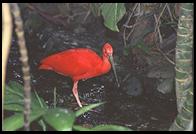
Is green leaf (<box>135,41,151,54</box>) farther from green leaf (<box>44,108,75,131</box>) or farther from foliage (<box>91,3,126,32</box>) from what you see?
green leaf (<box>44,108,75,131</box>)

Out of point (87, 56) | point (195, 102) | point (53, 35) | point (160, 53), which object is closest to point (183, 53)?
point (195, 102)

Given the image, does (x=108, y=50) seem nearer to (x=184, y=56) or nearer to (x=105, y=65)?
(x=105, y=65)

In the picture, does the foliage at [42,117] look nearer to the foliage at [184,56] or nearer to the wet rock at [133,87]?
the foliage at [184,56]

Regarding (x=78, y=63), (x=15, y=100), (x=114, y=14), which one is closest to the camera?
(x=15, y=100)

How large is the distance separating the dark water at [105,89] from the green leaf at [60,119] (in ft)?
4.77

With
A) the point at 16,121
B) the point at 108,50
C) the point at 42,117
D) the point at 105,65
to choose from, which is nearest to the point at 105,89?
the point at 105,65

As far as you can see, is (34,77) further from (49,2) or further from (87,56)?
(49,2)

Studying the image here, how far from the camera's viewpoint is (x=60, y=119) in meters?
2.11

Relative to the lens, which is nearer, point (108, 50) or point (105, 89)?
point (108, 50)

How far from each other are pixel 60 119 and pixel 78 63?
2.34 m

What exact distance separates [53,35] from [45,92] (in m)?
1.41

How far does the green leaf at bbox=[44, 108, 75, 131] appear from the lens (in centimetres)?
209

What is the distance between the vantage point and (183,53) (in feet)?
8.40

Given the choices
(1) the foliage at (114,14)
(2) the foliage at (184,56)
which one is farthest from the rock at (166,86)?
(2) the foliage at (184,56)
